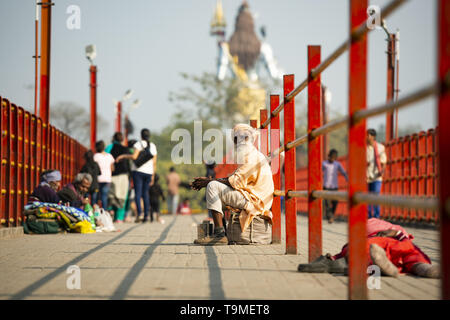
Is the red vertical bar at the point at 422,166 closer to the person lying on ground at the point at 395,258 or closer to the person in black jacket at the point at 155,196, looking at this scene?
the person in black jacket at the point at 155,196

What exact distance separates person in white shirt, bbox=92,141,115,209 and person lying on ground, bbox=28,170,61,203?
379 cm

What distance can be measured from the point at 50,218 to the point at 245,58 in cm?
9414

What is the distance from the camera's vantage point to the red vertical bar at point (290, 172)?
775 cm

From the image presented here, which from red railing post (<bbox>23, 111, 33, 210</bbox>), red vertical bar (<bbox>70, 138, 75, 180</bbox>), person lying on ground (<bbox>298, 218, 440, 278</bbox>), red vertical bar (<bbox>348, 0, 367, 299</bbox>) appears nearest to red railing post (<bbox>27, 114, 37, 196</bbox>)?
red railing post (<bbox>23, 111, 33, 210</bbox>)

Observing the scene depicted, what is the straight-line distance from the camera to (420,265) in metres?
5.73

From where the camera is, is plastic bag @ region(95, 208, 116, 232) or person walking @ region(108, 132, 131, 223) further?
person walking @ region(108, 132, 131, 223)

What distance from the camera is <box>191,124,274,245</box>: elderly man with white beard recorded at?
8.96 metres

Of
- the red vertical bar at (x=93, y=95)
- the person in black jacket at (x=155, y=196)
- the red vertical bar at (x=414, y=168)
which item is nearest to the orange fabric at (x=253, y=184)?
the red vertical bar at (x=414, y=168)

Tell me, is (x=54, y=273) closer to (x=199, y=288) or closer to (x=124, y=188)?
(x=199, y=288)

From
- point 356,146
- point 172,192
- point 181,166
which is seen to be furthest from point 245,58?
point 356,146

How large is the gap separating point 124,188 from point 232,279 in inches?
515

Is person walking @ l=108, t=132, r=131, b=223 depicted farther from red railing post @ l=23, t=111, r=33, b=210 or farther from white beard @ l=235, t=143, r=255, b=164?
white beard @ l=235, t=143, r=255, b=164

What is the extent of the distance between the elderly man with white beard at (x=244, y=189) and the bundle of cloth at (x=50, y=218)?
4.37m
